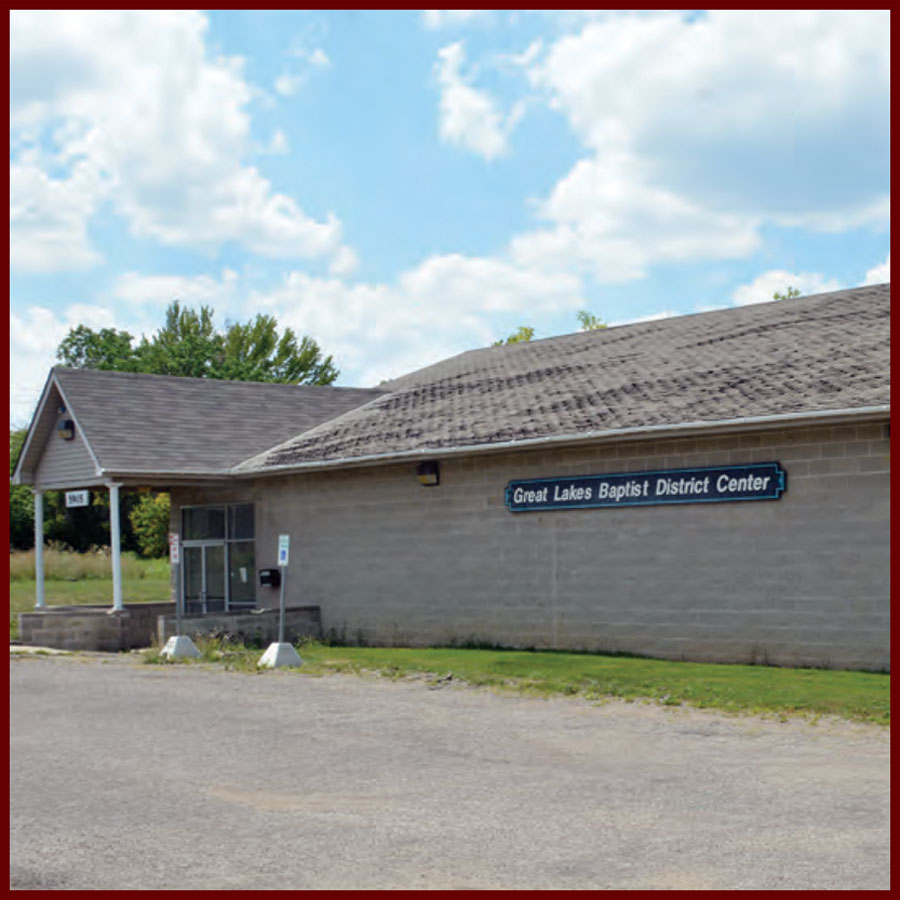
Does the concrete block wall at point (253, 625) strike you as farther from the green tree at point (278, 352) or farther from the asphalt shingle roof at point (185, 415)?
the green tree at point (278, 352)

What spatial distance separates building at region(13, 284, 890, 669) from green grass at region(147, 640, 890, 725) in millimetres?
912

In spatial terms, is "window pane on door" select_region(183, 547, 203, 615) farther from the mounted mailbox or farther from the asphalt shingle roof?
the mounted mailbox

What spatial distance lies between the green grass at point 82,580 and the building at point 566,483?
6.53m

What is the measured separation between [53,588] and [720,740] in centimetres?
3062

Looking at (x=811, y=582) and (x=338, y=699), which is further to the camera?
(x=811, y=582)

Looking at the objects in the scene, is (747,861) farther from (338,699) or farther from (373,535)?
(373,535)

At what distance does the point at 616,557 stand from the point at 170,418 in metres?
11.5

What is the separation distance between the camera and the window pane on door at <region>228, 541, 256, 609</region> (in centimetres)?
2612

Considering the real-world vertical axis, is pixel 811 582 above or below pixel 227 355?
below

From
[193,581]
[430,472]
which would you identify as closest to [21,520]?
[193,581]

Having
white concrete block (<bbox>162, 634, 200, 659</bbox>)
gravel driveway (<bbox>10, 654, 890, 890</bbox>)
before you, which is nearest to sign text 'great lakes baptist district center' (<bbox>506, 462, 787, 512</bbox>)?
gravel driveway (<bbox>10, 654, 890, 890</bbox>)

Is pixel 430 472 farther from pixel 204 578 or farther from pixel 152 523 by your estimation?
pixel 152 523

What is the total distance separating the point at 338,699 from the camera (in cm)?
1499

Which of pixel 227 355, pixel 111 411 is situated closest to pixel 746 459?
pixel 111 411
